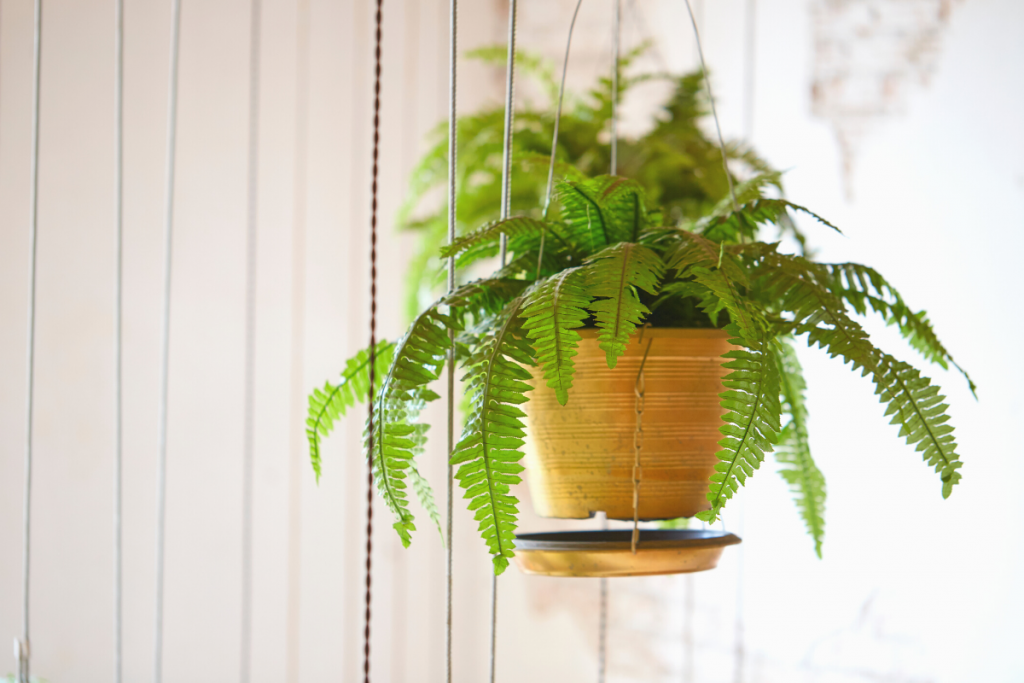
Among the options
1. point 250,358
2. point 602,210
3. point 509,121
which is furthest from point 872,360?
point 250,358

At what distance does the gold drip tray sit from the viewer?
768mm

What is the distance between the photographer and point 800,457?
3.25 feet

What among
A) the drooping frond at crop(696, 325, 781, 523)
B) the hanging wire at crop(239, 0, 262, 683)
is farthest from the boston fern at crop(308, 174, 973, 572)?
the hanging wire at crop(239, 0, 262, 683)

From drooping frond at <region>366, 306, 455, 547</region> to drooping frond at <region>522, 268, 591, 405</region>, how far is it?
10 cm

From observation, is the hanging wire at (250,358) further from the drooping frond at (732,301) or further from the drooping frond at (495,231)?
the drooping frond at (732,301)

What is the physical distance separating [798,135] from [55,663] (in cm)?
199

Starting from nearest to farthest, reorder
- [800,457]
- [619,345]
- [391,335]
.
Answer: [619,345], [800,457], [391,335]

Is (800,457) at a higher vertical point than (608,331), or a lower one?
lower

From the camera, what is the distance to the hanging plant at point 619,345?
674mm

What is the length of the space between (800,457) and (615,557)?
33 cm

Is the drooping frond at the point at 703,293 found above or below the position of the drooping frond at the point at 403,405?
above

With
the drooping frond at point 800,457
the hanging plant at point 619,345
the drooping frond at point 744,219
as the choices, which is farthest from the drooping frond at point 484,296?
the drooping frond at point 800,457

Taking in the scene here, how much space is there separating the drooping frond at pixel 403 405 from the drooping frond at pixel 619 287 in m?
0.15

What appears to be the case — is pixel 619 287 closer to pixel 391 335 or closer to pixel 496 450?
pixel 496 450
